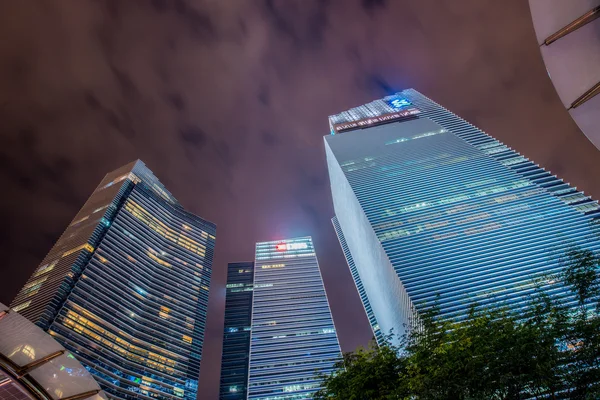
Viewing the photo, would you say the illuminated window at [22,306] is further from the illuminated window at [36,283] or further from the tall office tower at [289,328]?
the tall office tower at [289,328]

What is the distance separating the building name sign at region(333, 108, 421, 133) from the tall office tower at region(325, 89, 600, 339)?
2347 centimetres

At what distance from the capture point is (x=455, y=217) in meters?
71.9

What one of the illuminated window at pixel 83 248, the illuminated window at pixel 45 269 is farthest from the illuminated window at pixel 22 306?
the illuminated window at pixel 83 248

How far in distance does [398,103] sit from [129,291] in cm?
12670

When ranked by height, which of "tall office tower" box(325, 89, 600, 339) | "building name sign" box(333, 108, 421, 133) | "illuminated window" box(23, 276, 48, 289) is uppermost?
"building name sign" box(333, 108, 421, 133)

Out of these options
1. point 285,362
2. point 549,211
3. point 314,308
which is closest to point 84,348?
point 285,362

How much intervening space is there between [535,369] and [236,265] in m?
175

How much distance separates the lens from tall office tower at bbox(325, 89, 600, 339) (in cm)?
5900

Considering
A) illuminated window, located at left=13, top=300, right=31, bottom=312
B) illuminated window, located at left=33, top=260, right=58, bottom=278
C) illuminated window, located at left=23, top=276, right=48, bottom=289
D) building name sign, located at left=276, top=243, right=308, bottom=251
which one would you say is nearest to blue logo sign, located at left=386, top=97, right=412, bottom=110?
building name sign, located at left=276, top=243, right=308, bottom=251

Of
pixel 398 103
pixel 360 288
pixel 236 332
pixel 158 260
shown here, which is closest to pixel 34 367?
pixel 158 260

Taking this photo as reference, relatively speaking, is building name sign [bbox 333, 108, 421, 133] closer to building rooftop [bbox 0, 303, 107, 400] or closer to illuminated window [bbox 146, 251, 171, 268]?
illuminated window [bbox 146, 251, 171, 268]

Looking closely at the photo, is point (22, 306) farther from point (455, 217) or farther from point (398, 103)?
point (398, 103)

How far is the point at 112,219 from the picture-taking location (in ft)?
415

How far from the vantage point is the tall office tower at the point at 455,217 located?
194 feet
